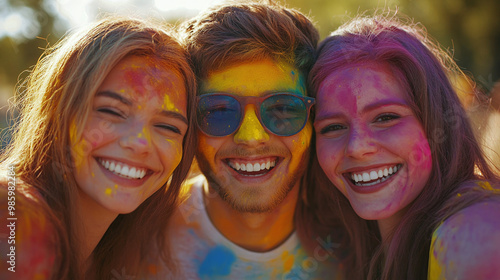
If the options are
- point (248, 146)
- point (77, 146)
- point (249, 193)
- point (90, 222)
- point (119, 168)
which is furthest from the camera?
point (249, 193)

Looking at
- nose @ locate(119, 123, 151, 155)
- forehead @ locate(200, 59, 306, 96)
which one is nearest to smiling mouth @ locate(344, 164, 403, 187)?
forehead @ locate(200, 59, 306, 96)

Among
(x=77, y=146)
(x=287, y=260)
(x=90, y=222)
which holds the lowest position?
(x=287, y=260)

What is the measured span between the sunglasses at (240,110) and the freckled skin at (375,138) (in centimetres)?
20

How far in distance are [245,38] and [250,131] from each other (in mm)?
648

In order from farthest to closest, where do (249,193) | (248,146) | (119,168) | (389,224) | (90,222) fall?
(249,193)
(248,146)
(389,224)
(90,222)
(119,168)

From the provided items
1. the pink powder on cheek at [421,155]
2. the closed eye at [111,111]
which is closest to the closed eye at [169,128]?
the closed eye at [111,111]

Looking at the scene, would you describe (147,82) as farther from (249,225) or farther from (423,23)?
(423,23)

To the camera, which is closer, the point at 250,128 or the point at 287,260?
the point at 250,128

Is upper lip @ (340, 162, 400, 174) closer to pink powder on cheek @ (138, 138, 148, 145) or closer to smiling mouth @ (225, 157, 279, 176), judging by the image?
smiling mouth @ (225, 157, 279, 176)

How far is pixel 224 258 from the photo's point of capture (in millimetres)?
2975

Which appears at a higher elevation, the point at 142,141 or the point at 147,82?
the point at 147,82

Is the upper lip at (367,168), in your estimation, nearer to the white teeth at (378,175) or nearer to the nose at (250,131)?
the white teeth at (378,175)

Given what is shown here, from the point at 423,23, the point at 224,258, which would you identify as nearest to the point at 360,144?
the point at 224,258

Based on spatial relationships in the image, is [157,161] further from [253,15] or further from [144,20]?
[253,15]
